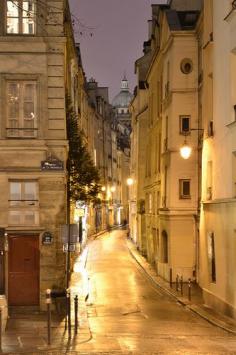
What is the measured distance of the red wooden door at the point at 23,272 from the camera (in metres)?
21.9

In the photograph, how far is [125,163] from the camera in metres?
134

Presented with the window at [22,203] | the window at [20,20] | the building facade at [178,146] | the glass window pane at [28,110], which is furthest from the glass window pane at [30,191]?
the building facade at [178,146]

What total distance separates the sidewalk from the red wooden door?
5626 millimetres

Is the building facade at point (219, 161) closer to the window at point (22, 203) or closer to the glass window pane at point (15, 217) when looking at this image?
the window at point (22, 203)

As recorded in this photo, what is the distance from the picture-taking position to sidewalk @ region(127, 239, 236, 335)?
2111 cm

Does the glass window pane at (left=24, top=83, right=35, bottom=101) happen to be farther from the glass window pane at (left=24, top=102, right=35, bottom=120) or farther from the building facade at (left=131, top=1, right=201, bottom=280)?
the building facade at (left=131, top=1, right=201, bottom=280)

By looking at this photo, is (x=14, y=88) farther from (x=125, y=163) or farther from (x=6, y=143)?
(x=125, y=163)

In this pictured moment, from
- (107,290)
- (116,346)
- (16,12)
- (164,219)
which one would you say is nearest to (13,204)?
(16,12)

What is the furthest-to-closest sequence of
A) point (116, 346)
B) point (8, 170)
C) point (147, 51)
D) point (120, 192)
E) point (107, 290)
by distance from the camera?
point (120, 192)
point (147, 51)
point (107, 290)
point (8, 170)
point (116, 346)

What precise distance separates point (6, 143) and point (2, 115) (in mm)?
905

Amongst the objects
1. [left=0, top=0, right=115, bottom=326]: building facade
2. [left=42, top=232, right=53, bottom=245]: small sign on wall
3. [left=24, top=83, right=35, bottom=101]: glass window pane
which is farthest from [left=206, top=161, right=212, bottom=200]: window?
[left=24, top=83, right=35, bottom=101]: glass window pane

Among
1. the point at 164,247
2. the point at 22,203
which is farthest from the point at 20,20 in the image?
the point at 164,247

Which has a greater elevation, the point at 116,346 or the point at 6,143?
the point at 6,143

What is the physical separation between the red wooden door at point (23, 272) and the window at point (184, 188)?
1427cm
